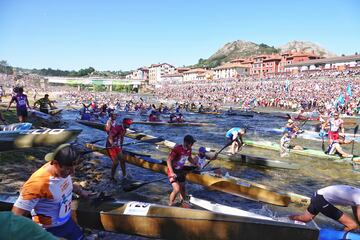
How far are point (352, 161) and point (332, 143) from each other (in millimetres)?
1514

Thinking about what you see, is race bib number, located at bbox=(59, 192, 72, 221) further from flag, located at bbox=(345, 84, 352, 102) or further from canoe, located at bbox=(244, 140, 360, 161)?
flag, located at bbox=(345, 84, 352, 102)

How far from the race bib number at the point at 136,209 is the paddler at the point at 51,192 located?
180cm

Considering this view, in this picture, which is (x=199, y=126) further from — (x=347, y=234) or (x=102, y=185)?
(x=347, y=234)

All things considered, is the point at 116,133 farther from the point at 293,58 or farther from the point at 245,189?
the point at 293,58

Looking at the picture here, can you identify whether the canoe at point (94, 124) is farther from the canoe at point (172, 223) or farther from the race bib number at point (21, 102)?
the canoe at point (172, 223)

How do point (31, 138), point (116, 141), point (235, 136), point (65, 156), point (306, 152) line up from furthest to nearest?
1. point (306, 152)
2. point (235, 136)
3. point (31, 138)
4. point (116, 141)
5. point (65, 156)

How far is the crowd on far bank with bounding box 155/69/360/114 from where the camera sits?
1922 inches


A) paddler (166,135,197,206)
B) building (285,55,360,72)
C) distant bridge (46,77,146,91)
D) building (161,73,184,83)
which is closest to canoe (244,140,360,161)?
paddler (166,135,197,206)

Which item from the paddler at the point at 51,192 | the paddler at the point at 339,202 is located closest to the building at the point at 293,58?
the paddler at the point at 339,202

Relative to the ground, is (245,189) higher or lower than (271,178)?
higher

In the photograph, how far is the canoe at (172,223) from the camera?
5.71 meters

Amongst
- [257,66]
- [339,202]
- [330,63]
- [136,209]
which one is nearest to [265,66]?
[257,66]

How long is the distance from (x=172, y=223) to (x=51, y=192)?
2.62 metres

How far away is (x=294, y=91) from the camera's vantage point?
61.2m
